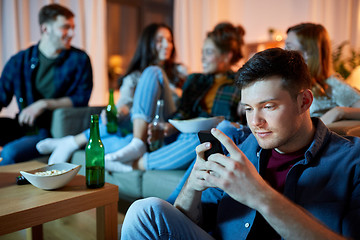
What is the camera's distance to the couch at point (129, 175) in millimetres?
1611

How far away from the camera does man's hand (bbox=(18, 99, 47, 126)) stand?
7.22 ft

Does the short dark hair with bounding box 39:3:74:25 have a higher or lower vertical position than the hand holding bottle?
higher

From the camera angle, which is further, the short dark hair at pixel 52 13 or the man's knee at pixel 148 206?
the short dark hair at pixel 52 13

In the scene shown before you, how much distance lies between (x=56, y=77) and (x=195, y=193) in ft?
6.23

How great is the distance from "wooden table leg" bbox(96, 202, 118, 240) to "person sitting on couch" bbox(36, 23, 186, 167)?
647 millimetres

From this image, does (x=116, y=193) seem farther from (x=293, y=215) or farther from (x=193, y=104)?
(x=193, y=104)

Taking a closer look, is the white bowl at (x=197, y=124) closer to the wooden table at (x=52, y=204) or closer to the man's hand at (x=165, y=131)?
the man's hand at (x=165, y=131)

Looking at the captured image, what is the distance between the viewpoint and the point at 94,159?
1.23 metres

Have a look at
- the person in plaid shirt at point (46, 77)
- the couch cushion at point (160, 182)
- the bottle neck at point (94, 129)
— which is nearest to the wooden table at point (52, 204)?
the bottle neck at point (94, 129)

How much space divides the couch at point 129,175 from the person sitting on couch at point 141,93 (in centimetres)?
10

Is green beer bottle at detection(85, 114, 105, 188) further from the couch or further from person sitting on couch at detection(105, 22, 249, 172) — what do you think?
person sitting on couch at detection(105, 22, 249, 172)

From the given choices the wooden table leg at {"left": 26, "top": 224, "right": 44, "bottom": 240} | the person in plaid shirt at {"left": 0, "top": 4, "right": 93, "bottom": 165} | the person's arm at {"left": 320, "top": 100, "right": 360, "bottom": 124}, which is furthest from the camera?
the person in plaid shirt at {"left": 0, "top": 4, "right": 93, "bottom": 165}

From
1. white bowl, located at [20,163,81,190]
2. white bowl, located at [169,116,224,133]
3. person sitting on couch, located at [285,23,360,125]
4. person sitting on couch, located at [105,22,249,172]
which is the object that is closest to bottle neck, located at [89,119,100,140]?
white bowl, located at [20,163,81,190]

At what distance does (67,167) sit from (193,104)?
107 centimetres
